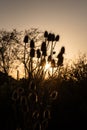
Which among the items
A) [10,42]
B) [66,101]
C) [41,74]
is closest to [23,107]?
[41,74]

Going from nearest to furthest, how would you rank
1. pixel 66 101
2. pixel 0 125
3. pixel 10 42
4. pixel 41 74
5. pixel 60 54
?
1. pixel 41 74
2. pixel 60 54
3. pixel 0 125
4. pixel 66 101
5. pixel 10 42

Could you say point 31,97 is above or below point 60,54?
below

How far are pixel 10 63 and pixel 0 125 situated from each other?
101ft

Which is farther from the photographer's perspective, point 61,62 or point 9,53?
point 9,53

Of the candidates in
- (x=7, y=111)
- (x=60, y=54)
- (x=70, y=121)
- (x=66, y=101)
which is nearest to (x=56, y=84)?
(x=66, y=101)

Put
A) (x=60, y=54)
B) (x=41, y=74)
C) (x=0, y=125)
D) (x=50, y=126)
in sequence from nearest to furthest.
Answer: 1. (x=41, y=74)
2. (x=60, y=54)
3. (x=0, y=125)
4. (x=50, y=126)

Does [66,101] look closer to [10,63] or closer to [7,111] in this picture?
[7,111]

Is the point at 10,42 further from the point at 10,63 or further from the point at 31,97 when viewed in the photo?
the point at 31,97

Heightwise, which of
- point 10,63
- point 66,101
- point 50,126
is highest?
point 10,63

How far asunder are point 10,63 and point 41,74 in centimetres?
4258

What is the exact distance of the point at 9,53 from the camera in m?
49.1

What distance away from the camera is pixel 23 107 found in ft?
25.5

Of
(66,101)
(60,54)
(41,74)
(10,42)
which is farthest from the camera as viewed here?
(10,42)

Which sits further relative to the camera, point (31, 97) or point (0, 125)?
point (0, 125)
